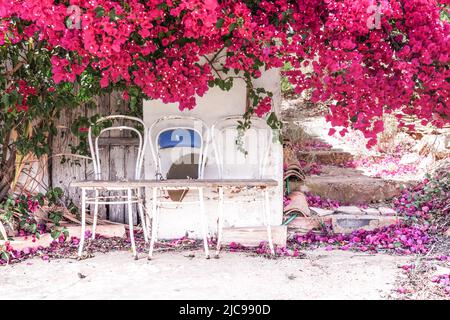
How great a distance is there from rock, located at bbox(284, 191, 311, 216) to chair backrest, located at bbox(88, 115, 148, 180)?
129 centimetres

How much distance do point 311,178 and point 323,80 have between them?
2189 millimetres

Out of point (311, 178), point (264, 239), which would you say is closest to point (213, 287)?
point (264, 239)

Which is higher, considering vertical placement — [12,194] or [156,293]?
[12,194]

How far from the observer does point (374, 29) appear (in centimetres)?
354

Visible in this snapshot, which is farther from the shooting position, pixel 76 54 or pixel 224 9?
pixel 76 54

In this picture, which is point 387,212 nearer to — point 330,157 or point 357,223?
point 357,223

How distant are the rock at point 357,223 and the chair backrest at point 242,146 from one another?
0.80 m

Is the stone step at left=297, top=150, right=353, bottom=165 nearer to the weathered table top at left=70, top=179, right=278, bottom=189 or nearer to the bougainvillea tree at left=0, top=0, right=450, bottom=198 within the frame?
the bougainvillea tree at left=0, top=0, right=450, bottom=198

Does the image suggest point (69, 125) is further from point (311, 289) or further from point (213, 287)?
point (311, 289)

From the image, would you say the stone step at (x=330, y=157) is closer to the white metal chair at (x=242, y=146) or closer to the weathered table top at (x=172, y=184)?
the white metal chair at (x=242, y=146)

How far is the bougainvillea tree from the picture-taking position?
120 inches
